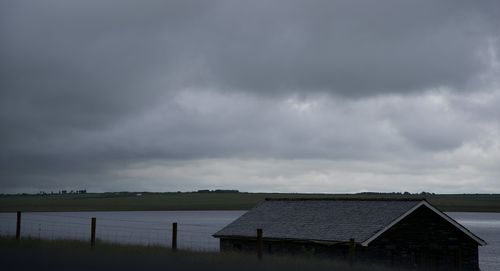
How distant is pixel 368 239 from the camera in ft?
97.2

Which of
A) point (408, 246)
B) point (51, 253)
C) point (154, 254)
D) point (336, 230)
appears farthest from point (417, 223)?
point (51, 253)

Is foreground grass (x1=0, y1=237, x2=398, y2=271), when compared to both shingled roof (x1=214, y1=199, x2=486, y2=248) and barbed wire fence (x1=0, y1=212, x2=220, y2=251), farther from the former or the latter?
shingled roof (x1=214, y1=199, x2=486, y2=248)

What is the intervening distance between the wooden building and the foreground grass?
7.56m

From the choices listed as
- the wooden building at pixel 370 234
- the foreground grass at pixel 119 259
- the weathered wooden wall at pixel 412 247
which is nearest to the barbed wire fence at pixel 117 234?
the foreground grass at pixel 119 259

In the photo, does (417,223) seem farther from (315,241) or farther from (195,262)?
(195,262)

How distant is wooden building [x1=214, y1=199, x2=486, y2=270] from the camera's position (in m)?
30.8

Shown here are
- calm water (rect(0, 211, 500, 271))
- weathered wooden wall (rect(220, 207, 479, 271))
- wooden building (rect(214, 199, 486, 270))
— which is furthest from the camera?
calm water (rect(0, 211, 500, 271))

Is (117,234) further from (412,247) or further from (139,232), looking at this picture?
(412,247)

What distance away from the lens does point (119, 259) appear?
20.2m

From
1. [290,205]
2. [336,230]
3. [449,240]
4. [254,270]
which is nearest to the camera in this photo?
[254,270]

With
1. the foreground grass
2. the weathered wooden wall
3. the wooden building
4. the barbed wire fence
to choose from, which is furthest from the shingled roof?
the foreground grass

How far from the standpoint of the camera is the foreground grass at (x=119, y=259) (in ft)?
60.5

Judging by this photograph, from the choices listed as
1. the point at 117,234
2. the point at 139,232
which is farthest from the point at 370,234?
the point at 139,232

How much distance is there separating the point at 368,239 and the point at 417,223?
166 inches
